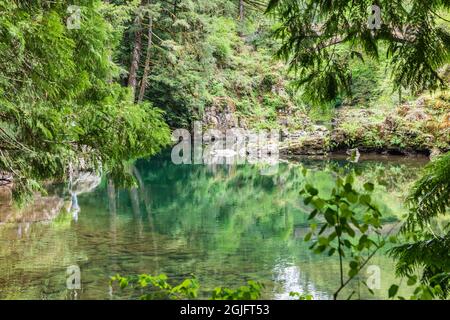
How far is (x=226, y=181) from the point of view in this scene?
18.2 meters

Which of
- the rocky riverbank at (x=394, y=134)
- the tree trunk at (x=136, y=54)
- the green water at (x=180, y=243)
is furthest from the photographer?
the tree trunk at (x=136, y=54)

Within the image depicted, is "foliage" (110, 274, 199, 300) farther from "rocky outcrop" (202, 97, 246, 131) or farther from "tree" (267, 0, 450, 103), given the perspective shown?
"rocky outcrop" (202, 97, 246, 131)

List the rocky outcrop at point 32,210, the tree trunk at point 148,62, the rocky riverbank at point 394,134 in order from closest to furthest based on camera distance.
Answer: the rocky outcrop at point 32,210, the rocky riverbank at point 394,134, the tree trunk at point 148,62

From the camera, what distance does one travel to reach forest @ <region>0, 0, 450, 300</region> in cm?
327

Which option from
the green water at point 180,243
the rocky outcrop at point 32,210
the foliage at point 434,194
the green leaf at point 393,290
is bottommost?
the green water at point 180,243

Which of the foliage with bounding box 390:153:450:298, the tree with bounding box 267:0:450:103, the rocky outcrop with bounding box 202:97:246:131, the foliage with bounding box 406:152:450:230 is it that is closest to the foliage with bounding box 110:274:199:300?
the foliage with bounding box 390:153:450:298

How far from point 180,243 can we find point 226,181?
849 centimetres

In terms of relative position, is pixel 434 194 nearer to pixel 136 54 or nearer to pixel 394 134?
pixel 394 134

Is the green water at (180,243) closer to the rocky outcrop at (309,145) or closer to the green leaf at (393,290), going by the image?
the green leaf at (393,290)

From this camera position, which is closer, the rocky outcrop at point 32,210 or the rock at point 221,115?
the rocky outcrop at point 32,210

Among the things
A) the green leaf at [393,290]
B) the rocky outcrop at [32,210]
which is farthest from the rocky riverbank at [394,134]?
the green leaf at [393,290]

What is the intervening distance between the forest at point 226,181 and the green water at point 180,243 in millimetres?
45

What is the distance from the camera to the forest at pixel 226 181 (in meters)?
3.27

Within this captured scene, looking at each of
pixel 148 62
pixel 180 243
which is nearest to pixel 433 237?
pixel 180 243
